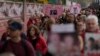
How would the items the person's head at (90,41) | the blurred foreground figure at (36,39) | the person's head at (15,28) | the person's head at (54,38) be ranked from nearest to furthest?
the person's head at (54,38) → the person's head at (90,41) → the person's head at (15,28) → the blurred foreground figure at (36,39)

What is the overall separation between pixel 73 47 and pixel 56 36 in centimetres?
19

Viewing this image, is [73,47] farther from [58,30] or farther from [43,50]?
[43,50]

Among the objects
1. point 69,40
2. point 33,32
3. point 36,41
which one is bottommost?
point 36,41

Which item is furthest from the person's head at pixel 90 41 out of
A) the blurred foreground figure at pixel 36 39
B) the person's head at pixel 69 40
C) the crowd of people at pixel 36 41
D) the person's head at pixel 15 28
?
the blurred foreground figure at pixel 36 39

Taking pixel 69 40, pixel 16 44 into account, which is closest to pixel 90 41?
pixel 69 40

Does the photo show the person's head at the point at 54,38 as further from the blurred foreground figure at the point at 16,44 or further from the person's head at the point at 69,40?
the blurred foreground figure at the point at 16,44

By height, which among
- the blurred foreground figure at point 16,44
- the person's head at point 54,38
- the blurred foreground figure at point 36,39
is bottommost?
the blurred foreground figure at point 36,39

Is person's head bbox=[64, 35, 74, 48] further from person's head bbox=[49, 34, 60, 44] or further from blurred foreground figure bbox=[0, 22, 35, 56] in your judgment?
blurred foreground figure bbox=[0, 22, 35, 56]

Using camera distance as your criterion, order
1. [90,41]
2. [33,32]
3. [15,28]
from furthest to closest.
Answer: [33,32] → [15,28] → [90,41]

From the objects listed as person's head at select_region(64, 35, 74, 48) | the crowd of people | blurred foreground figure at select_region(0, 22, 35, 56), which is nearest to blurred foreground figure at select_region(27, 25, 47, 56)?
the crowd of people

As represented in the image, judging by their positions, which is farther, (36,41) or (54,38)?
(36,41)

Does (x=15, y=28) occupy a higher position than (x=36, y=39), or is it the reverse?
(x=15, y=28)

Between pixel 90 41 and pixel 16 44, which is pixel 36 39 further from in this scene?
pixel 90 41

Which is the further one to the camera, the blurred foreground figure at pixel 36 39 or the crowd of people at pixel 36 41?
the blurred foreground figure at pixel 36 39
